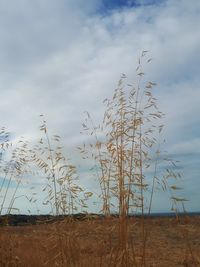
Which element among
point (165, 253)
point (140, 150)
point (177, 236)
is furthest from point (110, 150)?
point (177, 236)

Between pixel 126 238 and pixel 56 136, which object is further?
pixel 56 136

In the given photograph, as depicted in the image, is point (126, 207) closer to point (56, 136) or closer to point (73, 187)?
point (73, 187)

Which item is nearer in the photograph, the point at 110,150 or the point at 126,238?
the point at 126,238

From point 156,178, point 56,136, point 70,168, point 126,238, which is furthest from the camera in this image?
point 56,136

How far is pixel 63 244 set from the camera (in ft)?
11.8

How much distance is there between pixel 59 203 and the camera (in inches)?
147

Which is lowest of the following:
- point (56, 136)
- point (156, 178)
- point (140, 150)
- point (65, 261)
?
point (65, 261)

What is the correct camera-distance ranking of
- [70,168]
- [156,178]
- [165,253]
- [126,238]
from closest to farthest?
[126,238], [156,178], [70,168], [165,253]

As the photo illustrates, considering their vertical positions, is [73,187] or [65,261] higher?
[73,187]

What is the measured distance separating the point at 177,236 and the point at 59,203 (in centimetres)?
711

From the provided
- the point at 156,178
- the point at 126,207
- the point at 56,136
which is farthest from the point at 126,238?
the point at 56,136

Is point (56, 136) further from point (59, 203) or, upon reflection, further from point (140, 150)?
point (140, 150)

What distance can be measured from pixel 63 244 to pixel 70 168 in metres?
0.61

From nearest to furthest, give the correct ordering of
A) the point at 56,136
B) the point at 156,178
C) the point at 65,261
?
the point at 156,178 → the point at 65,261 → the point at 56,136
